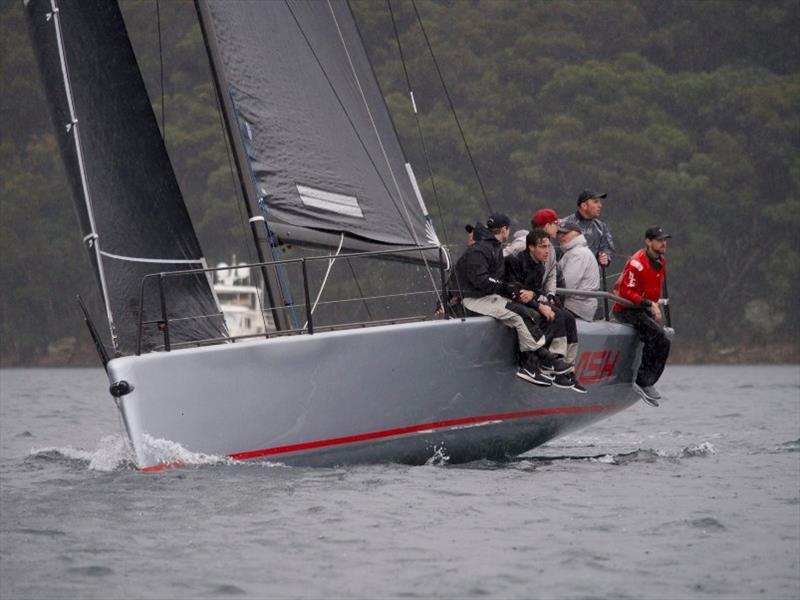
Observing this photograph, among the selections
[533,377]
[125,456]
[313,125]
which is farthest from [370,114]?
[125,456]

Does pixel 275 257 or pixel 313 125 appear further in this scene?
pixel 313 125

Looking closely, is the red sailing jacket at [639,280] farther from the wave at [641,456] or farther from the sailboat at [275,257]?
the wave at [641,456]

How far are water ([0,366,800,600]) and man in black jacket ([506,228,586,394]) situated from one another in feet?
2.84

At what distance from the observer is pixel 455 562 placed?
A: 7621mm

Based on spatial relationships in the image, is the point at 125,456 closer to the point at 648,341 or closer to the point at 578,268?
the point at 578,268

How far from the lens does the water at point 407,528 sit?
23.6 ft

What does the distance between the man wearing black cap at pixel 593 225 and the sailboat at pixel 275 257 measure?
2.72 ft

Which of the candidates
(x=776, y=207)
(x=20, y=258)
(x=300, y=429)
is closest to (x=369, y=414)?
(x=300, y=429)

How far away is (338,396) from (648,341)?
3.46 metres

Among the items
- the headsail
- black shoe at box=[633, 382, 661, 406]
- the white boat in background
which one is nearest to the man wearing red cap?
the headsail

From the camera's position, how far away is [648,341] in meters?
12.9

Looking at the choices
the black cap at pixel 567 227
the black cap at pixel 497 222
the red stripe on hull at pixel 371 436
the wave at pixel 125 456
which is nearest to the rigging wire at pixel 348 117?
the black cap at pixel 497 222

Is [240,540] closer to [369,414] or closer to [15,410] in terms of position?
[369,414]

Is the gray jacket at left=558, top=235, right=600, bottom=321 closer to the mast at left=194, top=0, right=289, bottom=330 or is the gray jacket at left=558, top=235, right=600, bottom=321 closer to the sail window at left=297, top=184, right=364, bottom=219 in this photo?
the sail window at left=297, top=184, right=364, bottom=219
